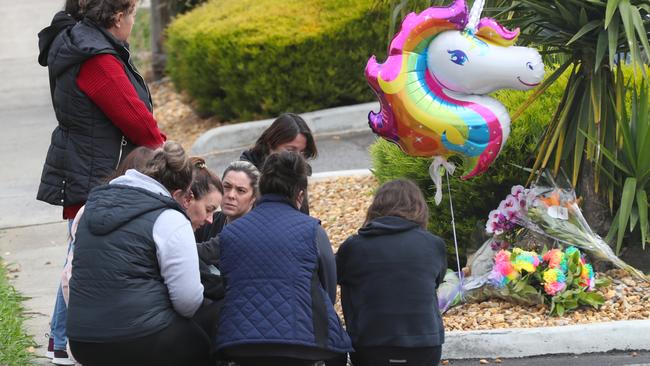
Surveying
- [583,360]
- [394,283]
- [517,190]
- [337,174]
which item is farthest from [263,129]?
[394,283]

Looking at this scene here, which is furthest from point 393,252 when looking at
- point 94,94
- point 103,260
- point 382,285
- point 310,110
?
point 310,110

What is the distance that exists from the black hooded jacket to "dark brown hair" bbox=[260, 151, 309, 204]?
377 mm

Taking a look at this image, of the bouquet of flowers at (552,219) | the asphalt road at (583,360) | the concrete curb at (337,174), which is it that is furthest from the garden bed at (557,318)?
the concrete curb at (337,174)

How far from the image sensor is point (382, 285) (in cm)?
466

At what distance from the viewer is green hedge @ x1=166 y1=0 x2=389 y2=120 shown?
1055cm

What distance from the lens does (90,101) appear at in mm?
5199

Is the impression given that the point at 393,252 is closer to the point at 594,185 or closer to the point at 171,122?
the point at 594,185

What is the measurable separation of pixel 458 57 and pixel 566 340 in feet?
4.92

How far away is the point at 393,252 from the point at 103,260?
1224 mm

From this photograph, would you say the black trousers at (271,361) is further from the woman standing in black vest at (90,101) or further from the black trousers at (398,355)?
the woman standing in black vest at (90,101)

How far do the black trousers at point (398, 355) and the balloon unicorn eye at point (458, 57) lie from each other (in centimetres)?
138

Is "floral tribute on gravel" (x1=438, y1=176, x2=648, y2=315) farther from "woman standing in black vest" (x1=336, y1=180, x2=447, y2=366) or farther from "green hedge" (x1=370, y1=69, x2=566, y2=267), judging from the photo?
"woman standing in black vest" (x1=336, y1=180, x2=447, y2=366)

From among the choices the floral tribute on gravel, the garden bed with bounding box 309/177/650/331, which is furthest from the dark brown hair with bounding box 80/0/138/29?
the floral tribute on gravel

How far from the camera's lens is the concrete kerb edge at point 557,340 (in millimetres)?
5387
